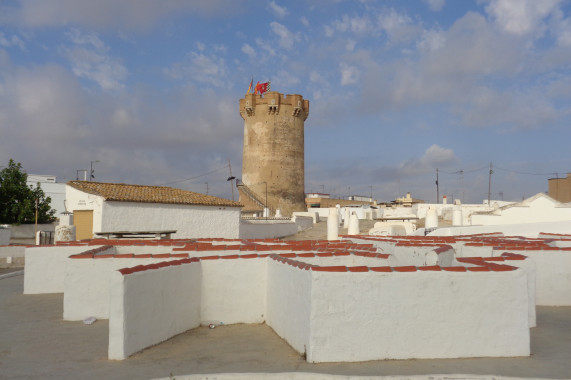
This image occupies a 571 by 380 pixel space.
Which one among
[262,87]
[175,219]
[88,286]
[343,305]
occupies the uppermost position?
[262,87]

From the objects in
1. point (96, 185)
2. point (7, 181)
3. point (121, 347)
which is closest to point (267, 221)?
point (96, 185)

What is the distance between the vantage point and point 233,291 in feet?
30.0

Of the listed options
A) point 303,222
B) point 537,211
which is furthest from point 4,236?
point 537,211

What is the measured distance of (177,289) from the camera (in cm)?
823

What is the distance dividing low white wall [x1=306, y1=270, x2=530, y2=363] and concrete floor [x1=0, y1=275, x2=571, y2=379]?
0.18m

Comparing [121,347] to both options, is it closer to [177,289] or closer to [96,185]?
[177,289]

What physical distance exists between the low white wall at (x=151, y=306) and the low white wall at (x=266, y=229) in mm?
21981

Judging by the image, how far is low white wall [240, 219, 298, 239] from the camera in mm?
31531

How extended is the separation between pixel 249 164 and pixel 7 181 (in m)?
25.8

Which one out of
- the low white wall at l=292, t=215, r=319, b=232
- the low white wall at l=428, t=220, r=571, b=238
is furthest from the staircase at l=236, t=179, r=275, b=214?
the low white wall at l=428, t=220, r=571, b=238

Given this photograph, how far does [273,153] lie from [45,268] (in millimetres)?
40609

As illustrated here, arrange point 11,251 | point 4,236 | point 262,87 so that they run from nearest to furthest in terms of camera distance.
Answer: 1. point 11,251
2. point 4,236
3. point 262,87

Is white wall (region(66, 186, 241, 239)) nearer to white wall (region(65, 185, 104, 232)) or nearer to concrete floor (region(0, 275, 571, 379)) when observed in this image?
white wall (region(65, 185, 104, 232))

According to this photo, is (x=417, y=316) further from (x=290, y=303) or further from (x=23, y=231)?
(x=23, y=231)
